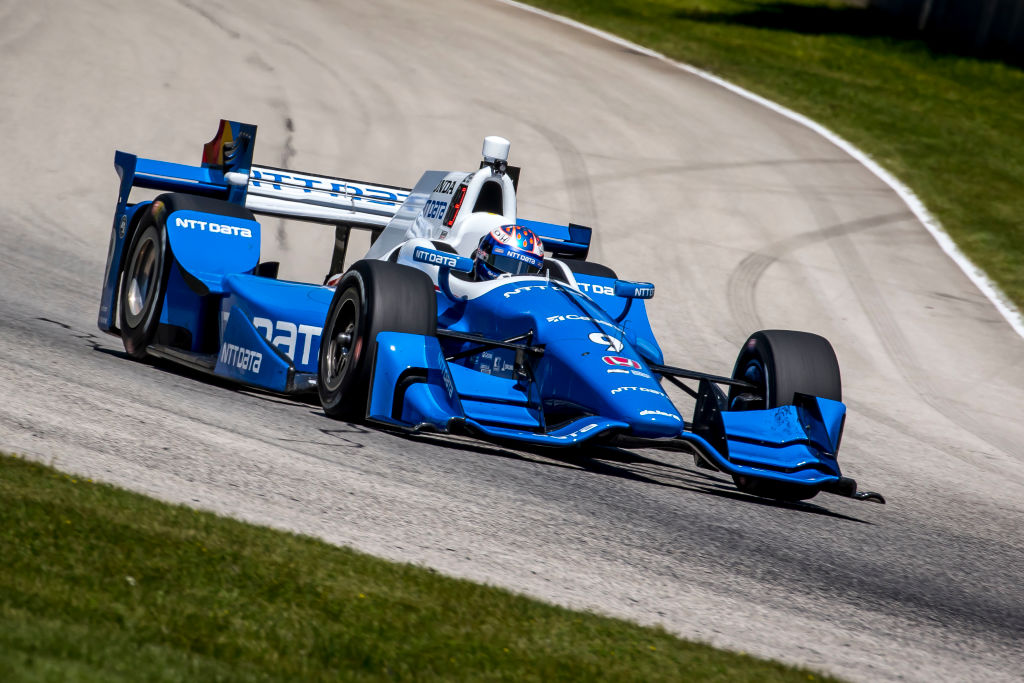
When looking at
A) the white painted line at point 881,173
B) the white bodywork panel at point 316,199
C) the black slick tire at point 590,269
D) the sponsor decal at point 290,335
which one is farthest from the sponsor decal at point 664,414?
the white painted line at point 881,173

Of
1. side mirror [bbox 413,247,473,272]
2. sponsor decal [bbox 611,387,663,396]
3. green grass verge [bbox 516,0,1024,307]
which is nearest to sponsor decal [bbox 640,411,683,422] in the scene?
sponsor decal [bbox 611,387,663,396]

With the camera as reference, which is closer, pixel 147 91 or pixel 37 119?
pixel 37 119

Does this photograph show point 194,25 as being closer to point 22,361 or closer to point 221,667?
point 22,361

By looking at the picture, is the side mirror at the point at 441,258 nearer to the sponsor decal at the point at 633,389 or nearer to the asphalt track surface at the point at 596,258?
the asphalt track surface at the point at 596,258

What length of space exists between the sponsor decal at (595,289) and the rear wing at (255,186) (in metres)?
1.73

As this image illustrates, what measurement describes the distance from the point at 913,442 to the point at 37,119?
40.8ft

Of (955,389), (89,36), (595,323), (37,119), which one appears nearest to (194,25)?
(89,36)

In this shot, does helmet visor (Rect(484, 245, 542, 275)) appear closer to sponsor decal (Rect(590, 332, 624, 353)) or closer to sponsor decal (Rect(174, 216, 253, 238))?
sponsor decal (Rect(590, 332, 624, 353))

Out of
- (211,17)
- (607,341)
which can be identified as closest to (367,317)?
(607,341)

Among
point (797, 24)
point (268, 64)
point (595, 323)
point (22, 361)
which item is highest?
point (797, 24)

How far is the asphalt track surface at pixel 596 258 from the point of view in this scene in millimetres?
5254

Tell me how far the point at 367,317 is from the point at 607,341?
135 cm

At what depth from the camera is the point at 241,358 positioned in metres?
8.17

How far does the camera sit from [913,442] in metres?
10.0
